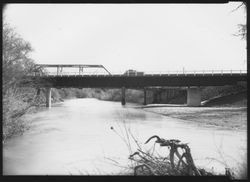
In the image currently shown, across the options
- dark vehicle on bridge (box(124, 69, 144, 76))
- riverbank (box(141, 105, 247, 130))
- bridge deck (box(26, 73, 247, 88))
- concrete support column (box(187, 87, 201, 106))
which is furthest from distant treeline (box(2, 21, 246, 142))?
dark vehicle on bridge (box(124, 69, 144, 76))

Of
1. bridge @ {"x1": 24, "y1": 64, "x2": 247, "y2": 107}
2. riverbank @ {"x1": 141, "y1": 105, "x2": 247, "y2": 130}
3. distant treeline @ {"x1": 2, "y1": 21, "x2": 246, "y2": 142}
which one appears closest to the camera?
distant treeline @ {"x1": 2, "y1": 21, "x2": 246, "y2": 142}

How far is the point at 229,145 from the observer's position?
55.1 feet

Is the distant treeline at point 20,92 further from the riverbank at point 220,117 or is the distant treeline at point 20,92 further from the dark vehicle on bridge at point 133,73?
the dark vehicle on bridge at point 133,73

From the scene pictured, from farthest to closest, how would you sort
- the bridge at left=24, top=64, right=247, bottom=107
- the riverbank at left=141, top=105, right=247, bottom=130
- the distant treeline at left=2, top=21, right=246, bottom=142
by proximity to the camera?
the bridge at left=24, top=64, right=247, bottom=107
the riverbank at left=141, top=105, right=247, bottom=130
the distant treeline at left=2, top=21, right=246, bottom=142

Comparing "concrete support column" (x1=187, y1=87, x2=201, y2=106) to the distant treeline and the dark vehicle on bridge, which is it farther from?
the dark vehicle on bridge

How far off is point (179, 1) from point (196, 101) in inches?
2756

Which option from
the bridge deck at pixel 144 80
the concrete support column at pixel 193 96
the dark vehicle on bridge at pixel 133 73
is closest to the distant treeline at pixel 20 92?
the bridge deck at pixel 144 80

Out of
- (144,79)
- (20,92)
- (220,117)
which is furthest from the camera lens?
(144,79)

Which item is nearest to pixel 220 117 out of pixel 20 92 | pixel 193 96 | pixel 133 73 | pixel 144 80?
pixel 20 92

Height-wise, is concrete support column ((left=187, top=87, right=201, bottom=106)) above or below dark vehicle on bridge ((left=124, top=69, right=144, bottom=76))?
below

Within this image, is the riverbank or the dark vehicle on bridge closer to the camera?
the riverbank

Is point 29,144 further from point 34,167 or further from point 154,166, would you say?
point 154,166

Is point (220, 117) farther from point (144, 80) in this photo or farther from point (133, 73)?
point (133, 73)

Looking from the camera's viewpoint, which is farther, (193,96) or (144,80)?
(193,96)
